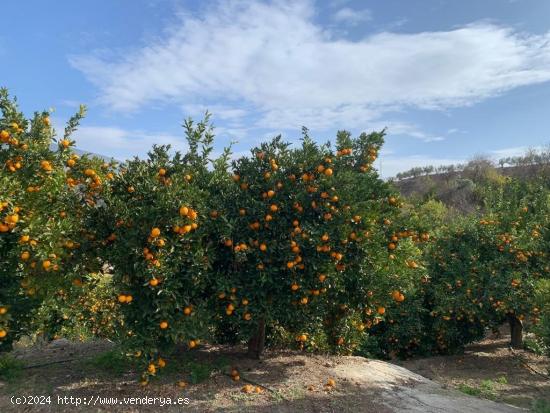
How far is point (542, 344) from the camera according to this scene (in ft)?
23.4

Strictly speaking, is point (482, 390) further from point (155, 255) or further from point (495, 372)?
point (155, 255)

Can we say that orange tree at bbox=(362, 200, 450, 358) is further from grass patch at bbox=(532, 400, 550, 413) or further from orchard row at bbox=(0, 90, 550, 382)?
orchard row at bbox=(0, 90, 550, 382)

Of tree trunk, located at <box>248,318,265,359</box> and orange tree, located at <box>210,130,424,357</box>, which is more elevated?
orange tree, located at <box>210,130,424,357</box>

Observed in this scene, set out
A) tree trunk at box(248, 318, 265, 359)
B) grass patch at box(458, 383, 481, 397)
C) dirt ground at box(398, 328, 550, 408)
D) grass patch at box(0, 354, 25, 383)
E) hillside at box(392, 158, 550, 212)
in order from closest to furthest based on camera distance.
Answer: grass patch at box(0, 354, 25, 383)
tree trunk at box(248, 318, 265, 359)
grass patch at box(458, 383, 481, 397)
dirt ground at box(398, 328, 550, 408)
hillside at box(392, 158, 550, 212)

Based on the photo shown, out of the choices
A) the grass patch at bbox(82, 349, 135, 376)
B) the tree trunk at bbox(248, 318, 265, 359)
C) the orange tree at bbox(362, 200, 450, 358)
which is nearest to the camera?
the grass patch at bbox(82, 349, 135, 376)

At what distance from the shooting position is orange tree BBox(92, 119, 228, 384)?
14.2 ft

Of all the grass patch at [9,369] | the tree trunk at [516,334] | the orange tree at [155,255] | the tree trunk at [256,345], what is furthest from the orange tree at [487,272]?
the grass patch at [9,369]

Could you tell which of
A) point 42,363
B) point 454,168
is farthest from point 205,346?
point 454,168

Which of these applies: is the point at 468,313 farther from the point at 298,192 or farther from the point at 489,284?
the point at 298,192

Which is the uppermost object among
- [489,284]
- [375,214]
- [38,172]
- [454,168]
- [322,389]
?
[454,168]

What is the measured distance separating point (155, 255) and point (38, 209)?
1.26m

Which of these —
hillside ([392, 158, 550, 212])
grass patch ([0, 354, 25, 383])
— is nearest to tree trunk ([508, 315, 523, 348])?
grass patch ([0, 354, 25, 383])

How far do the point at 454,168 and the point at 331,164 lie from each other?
42.4 m

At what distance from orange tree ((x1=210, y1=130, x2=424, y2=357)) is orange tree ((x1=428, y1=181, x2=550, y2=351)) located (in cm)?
393
